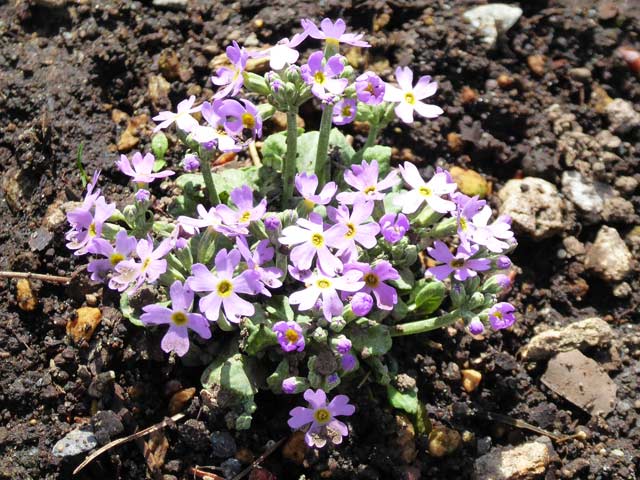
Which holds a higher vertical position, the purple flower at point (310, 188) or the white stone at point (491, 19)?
the purple flower at point (310, 188)

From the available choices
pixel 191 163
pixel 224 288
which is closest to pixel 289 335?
pixel 224 288

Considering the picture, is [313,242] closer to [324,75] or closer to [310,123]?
[324,75]

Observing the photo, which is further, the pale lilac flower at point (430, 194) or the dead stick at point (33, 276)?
the dead stick at point (33, 276)

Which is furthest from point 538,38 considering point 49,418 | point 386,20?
point 49,418

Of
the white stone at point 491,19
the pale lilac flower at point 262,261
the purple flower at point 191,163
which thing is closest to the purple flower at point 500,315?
the pale lilac flower at point 262,261

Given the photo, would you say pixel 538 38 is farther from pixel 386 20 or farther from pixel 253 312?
pixel 253 312

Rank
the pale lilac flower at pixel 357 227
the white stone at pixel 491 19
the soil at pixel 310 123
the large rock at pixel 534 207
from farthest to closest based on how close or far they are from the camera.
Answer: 1. the white stone at pixel 491 19
2. the large rock at pixel 534 207
3. the soil at pixel 310 123
4. the pale lilac flower at pixel 357 227

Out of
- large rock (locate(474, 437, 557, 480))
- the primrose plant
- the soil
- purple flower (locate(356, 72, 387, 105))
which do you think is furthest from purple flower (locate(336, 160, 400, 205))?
large rock (locate(474, 437, 557, 480))

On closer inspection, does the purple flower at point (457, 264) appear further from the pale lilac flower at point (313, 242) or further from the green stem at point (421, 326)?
the pale lilac flower at point (313, 242)
